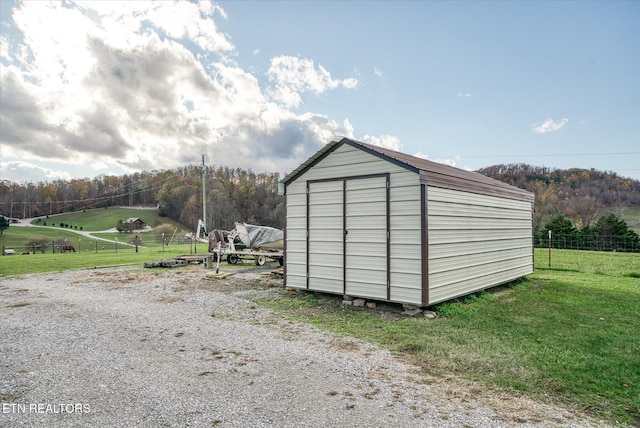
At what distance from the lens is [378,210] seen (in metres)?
7.73

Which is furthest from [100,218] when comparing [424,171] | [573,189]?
[573,189]

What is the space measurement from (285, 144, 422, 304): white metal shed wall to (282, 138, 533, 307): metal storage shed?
21mm

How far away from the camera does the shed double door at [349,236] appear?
7656 millimetres

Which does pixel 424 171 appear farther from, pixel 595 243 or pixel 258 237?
pixel 595 243

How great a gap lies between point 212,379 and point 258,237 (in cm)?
1296

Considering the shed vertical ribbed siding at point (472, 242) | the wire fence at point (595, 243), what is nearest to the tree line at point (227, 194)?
the wire fence at point (595, 243)

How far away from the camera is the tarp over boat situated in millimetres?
16766

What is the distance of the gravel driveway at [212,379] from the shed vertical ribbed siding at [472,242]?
2.95m

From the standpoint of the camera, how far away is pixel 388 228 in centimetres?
751

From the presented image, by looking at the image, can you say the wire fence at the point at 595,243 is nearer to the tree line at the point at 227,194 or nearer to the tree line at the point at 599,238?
the tree line at the point at 599,238

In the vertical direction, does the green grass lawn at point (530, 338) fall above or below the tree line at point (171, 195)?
below

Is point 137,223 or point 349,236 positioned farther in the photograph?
point 137,223

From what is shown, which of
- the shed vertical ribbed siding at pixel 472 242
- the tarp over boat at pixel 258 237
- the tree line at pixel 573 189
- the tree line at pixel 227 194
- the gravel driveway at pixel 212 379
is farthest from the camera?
the tree line at pixel 227 194

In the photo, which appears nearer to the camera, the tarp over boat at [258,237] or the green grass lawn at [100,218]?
the tarp over boat at [258,237]
